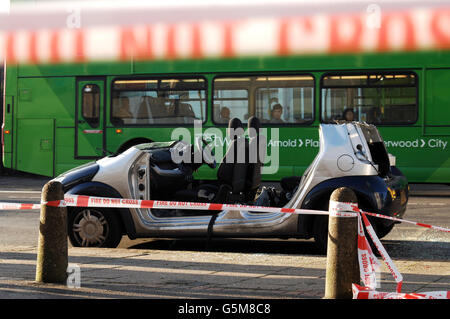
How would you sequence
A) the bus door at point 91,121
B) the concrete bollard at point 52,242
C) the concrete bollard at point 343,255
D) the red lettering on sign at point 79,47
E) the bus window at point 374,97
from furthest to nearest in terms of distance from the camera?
the bus door at point 91,121 → the red lettering on sign at point 79,47 → the bus window at point 374,97 → the concrete bollard at point 52,242 → the concrete bollard at point 343,255

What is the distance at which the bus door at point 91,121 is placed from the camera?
696 inches

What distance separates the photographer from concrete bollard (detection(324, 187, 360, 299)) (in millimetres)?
5469

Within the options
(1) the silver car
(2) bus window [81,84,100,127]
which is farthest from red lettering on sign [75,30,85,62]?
(1) the silver car

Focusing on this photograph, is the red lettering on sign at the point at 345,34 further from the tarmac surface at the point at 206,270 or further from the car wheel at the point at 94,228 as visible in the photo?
the car wheel at the point at 94,228

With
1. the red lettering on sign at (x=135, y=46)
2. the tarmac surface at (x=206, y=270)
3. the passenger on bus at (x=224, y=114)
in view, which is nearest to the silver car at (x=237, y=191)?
the tarmac surface at (x=206, y=270)

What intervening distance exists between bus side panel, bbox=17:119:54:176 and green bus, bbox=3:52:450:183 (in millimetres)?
24

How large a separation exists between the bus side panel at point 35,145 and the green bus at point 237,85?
0.03 metres

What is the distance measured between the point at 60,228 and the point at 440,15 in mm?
11098

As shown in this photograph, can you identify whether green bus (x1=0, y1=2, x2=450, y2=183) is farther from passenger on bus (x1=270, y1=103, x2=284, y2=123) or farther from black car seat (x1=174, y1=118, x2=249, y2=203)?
black car seat (x1=174, y1=118, x2=249, y2=203)

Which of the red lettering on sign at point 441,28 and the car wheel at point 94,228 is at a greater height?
the red lettering on sign at point 441,28

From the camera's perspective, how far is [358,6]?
15.6 m

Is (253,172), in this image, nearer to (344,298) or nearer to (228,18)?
(344,298)

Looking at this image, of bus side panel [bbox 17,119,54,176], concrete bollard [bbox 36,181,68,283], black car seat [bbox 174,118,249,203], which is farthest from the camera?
bus side panel [bbox 17,119,54,176]

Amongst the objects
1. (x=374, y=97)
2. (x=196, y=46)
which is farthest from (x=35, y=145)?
(x=374, y=97)
